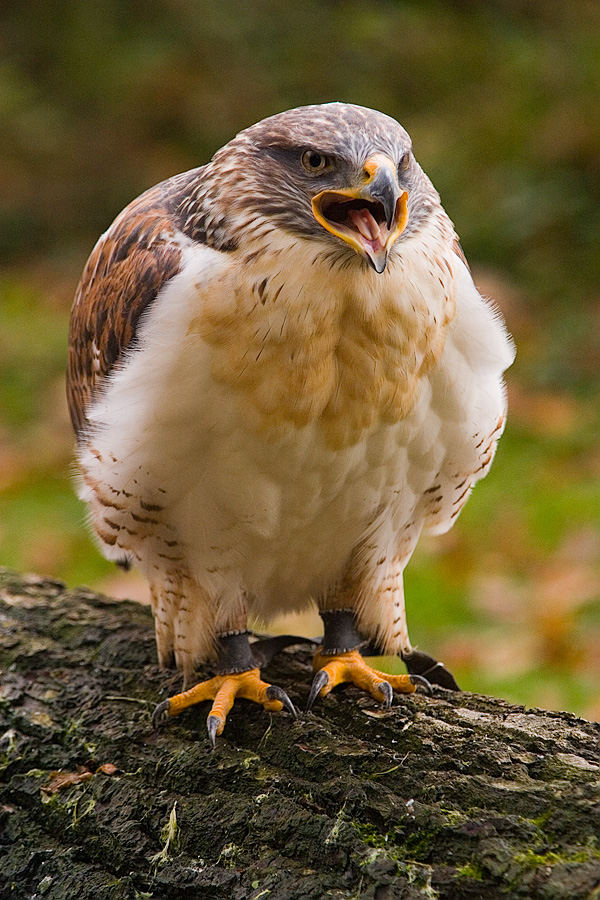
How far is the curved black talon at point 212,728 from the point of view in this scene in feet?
10.5

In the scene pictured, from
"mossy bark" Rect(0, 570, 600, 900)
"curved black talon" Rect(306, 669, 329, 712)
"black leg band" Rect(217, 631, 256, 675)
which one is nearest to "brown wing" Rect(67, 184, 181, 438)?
"black leg band" Rect(217, 631, 256, 675)

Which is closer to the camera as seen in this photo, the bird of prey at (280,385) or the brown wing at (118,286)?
the bird of prey at (280,385)

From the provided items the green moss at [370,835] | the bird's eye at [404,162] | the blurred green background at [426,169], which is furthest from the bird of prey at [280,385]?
the blurred green background at [426,169]

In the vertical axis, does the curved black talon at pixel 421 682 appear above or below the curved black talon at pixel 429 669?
below

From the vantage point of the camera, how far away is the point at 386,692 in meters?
3.29

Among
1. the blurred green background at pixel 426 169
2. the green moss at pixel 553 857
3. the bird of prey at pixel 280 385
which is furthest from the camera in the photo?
the blurred green background at pixel 426 169

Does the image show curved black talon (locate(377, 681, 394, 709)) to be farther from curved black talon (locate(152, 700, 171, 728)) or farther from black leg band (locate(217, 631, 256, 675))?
curved black talon (locate(152, 700, 171, 728))

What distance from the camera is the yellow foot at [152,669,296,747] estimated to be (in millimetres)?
3293

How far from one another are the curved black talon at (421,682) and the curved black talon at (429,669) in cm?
16

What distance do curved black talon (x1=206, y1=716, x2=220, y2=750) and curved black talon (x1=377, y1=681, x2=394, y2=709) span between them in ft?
1.59

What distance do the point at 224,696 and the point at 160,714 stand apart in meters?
0.20

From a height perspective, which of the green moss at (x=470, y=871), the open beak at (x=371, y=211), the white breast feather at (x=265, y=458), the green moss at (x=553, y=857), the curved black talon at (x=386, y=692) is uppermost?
the open beak at (x=371, y=211)

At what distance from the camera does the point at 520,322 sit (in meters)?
8.81

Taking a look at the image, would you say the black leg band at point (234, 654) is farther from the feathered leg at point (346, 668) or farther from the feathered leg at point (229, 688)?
the feathered leg at point (346, 668)
